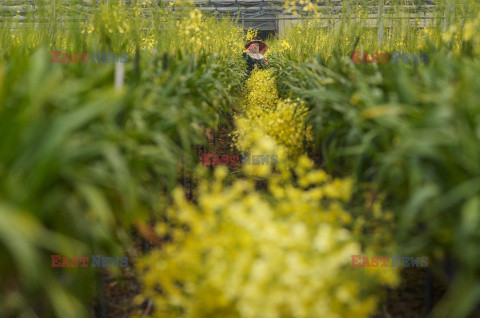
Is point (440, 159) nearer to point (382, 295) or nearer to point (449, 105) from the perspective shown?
point (449, 105)

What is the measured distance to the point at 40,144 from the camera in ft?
4.25

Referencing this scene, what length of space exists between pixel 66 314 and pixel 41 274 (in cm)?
12

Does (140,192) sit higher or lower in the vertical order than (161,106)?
lower

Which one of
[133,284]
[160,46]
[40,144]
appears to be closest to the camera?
[40,144]

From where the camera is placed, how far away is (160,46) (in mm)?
4711

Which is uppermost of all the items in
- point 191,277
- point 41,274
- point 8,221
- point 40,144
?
point 40,144

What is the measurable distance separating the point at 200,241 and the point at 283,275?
331 mm

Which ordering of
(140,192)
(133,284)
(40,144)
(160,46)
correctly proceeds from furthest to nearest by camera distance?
1. (160,46)
2. (133,284)
3. (140,192)
4. (40,144)

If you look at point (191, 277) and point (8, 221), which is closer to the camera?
point (8, 221)

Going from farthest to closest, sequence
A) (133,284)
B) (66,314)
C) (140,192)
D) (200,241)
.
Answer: (133,284)
(140,192)
(200,241)
(66,314)

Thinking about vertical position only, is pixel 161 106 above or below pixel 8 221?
above

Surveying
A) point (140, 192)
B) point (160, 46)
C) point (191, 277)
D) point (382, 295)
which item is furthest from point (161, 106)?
point (160, 46)

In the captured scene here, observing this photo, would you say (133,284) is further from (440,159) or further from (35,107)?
(440,159)

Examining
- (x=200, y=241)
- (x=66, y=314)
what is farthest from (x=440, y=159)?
(x=66, y=314)
